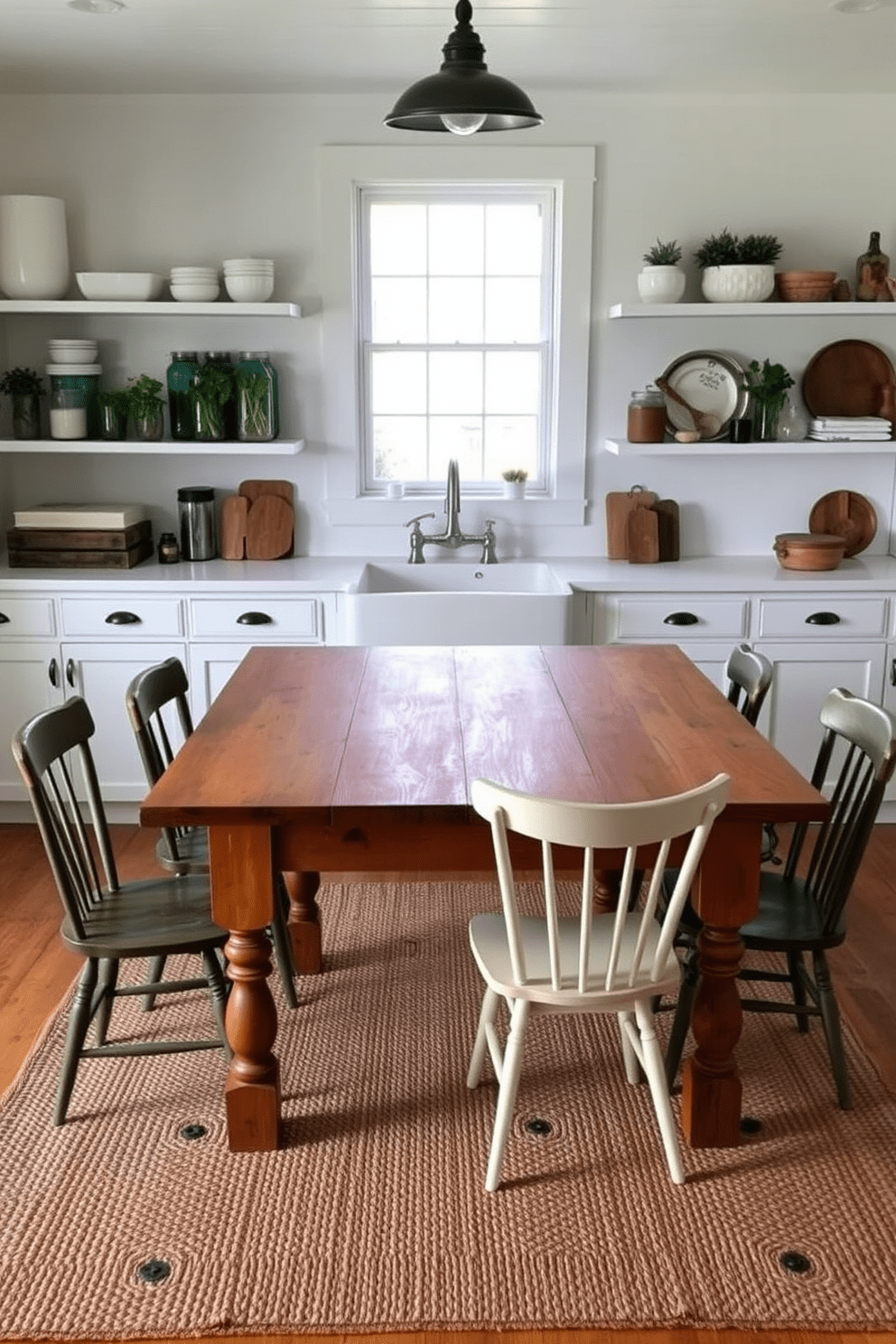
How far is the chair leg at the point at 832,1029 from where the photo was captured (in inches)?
111

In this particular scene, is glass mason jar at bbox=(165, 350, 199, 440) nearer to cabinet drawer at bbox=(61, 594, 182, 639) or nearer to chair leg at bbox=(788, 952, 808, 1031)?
cabinet drawer at bbox=(61, 594, 182, 639)

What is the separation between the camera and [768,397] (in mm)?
4672

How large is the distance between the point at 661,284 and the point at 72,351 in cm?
214

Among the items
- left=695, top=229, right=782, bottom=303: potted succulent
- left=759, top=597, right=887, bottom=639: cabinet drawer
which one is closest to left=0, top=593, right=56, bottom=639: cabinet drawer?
left=759, top=597, right=887, bottom=639: cabinet drawer

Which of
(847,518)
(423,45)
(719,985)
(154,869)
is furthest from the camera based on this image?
(847,518)

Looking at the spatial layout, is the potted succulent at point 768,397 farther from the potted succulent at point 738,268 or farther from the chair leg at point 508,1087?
the chair leg at point 508,1087

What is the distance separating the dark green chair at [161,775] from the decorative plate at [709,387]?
234 centimetres

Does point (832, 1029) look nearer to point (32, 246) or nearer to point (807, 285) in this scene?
point (807, 285)

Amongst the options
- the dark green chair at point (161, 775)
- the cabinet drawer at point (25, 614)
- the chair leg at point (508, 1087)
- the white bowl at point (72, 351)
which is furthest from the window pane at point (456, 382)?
the chair leg at point (508, 1087)

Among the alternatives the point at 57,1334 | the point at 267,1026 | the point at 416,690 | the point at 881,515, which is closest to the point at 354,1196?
the point at 267,1026

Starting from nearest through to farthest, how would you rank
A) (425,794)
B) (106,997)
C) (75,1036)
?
(425,794)
(75,1036)
(106,997)

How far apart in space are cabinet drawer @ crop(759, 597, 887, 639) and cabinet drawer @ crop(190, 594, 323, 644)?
1585mm

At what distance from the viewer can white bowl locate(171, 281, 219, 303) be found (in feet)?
14.8

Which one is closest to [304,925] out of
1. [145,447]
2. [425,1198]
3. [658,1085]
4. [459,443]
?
[425,1198]
